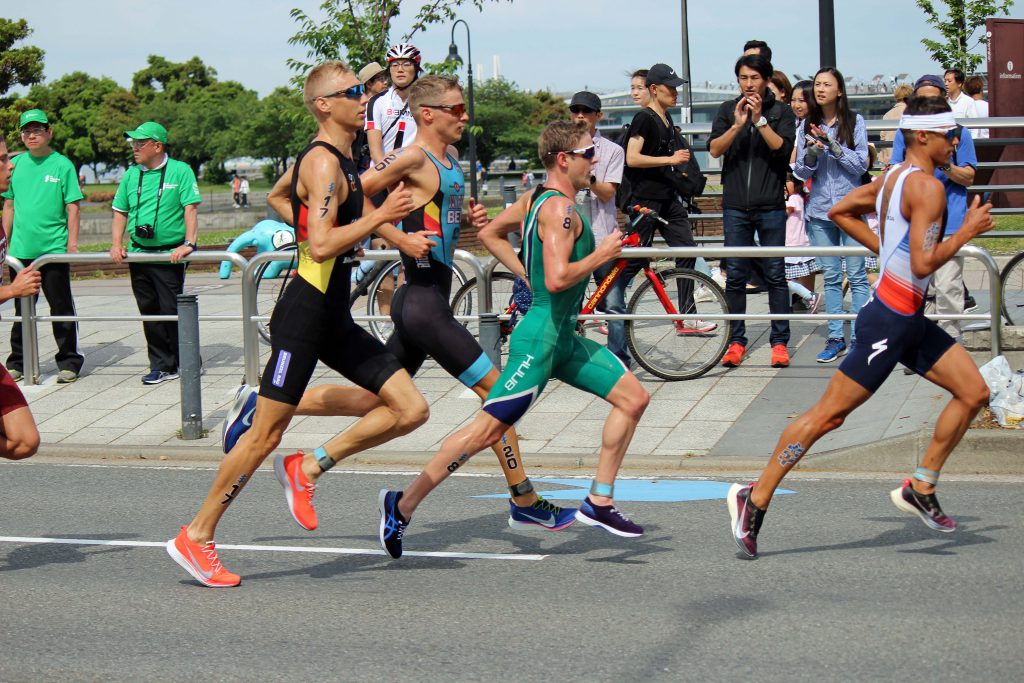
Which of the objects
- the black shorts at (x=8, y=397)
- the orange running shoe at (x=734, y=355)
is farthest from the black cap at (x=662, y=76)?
the black shorts at (x=8, y=397)

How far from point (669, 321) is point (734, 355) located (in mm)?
642

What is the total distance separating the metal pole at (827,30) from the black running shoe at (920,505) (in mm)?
7447

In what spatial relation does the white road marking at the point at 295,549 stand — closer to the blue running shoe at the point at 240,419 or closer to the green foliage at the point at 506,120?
the blue running shoe at the point at 240,419

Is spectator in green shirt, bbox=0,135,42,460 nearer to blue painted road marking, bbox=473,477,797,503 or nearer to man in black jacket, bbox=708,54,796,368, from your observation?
blue painted road marking, bbox=473,477,797,503

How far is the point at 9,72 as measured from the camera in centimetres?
3878

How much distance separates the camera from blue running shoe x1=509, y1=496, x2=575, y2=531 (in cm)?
671

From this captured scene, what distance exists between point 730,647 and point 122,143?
109 metres

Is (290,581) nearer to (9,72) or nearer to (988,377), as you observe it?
(988,377)

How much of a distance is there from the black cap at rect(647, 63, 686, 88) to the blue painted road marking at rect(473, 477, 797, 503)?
4134 mm

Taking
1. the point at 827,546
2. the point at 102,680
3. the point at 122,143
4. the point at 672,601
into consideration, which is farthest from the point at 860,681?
the point at 122,143

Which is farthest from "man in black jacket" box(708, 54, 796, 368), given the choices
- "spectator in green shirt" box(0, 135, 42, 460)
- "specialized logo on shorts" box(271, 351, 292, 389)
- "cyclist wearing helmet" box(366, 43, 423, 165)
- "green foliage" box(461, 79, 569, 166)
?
"green foliage" box(461, 79, 569, 166)

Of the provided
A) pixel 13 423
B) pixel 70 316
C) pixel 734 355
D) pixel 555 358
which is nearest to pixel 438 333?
pixel 555 358

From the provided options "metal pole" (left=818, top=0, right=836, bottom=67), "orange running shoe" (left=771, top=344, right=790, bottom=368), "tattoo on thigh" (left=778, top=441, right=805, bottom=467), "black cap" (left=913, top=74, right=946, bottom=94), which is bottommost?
"orange running shoe" (left=771, top=344, right=790, bottom=368)

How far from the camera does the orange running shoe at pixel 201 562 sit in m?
6.02
